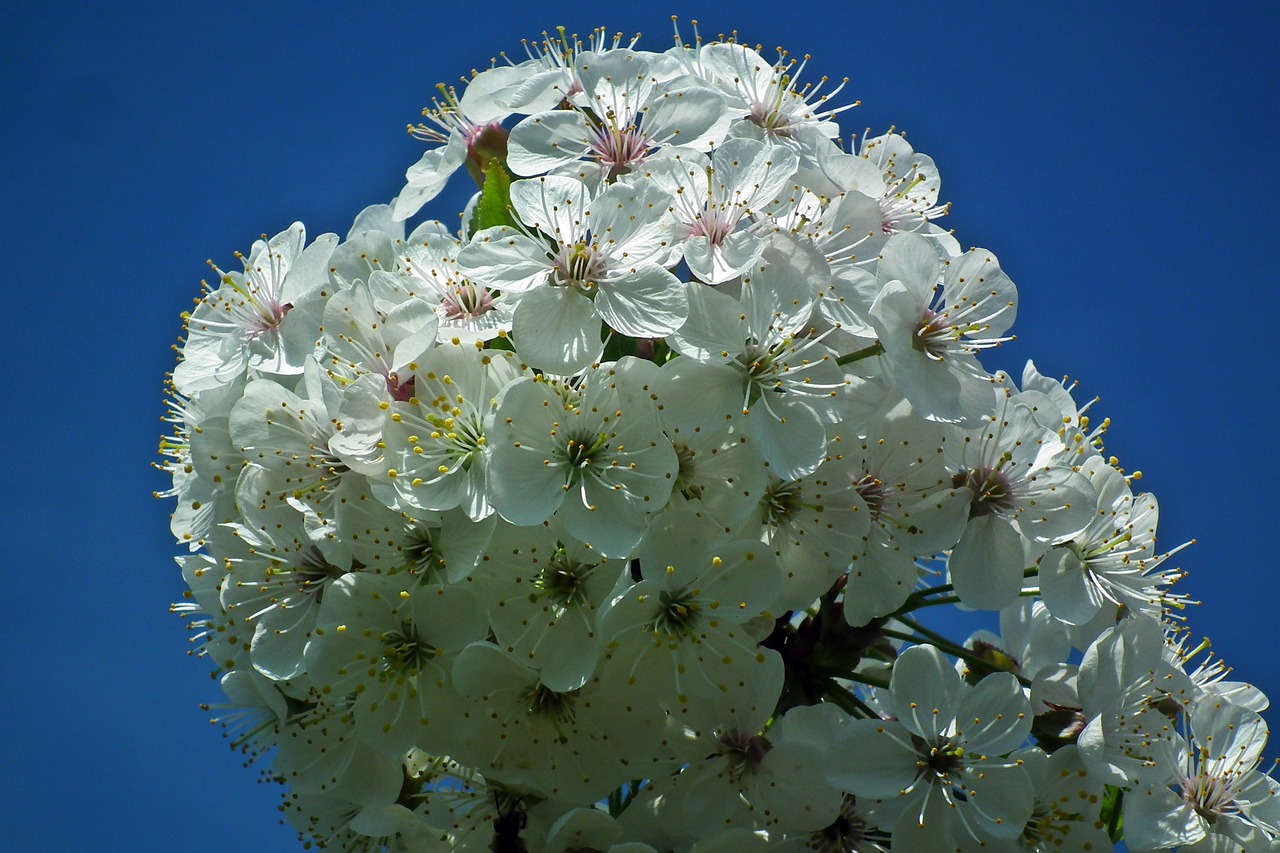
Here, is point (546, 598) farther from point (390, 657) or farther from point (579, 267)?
point (579, 267)

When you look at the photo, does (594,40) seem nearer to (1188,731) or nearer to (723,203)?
(723,203)

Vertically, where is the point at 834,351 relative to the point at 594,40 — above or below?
below

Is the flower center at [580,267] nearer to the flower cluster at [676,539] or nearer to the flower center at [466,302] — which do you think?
the flower cluster at [676,539]

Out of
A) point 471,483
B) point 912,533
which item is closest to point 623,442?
point 471,483

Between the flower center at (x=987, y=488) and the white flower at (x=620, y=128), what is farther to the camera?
the white flower at (x=620, y=128)

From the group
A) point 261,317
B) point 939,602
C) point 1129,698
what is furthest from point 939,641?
point 261,317

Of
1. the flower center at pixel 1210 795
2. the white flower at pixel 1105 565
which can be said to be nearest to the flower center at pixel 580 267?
the white flower at pixel 1105 565
